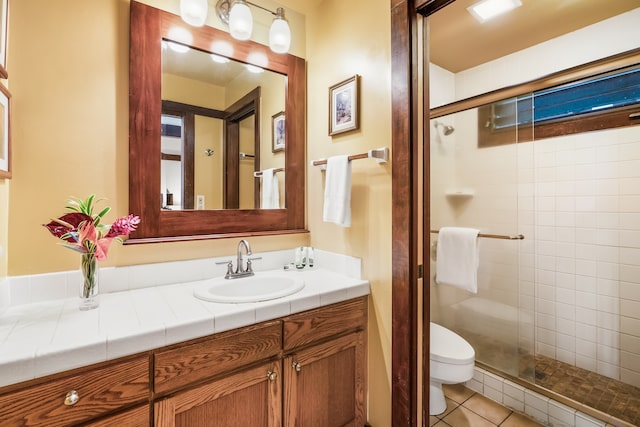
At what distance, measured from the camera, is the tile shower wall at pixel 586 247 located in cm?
179

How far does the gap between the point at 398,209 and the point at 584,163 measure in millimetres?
1533

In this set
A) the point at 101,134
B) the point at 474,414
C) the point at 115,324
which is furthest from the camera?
the point at 474,414

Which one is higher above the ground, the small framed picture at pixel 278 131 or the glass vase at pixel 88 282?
the small framed picture at pixel 278 131

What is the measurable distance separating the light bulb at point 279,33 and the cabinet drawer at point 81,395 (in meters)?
1.61

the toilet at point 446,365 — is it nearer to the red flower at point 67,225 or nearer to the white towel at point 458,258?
the white towel at point 458,258

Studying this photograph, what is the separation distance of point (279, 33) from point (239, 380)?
1.71 metres

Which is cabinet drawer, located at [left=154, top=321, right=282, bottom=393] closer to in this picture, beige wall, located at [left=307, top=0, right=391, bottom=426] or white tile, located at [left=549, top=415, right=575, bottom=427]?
beige wall, located at [left=307, top=0, right=391, bottom=426]

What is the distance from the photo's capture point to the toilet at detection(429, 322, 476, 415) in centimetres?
159

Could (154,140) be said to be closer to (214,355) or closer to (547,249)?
(214,355)

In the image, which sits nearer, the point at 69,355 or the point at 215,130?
the point at 69,355

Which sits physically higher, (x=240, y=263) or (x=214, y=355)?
(x=240, y=263)

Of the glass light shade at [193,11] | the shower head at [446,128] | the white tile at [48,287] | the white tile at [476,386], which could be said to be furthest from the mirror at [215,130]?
the white tile at [476,386]

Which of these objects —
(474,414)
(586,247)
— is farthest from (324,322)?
(586,247)

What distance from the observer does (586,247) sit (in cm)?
195
